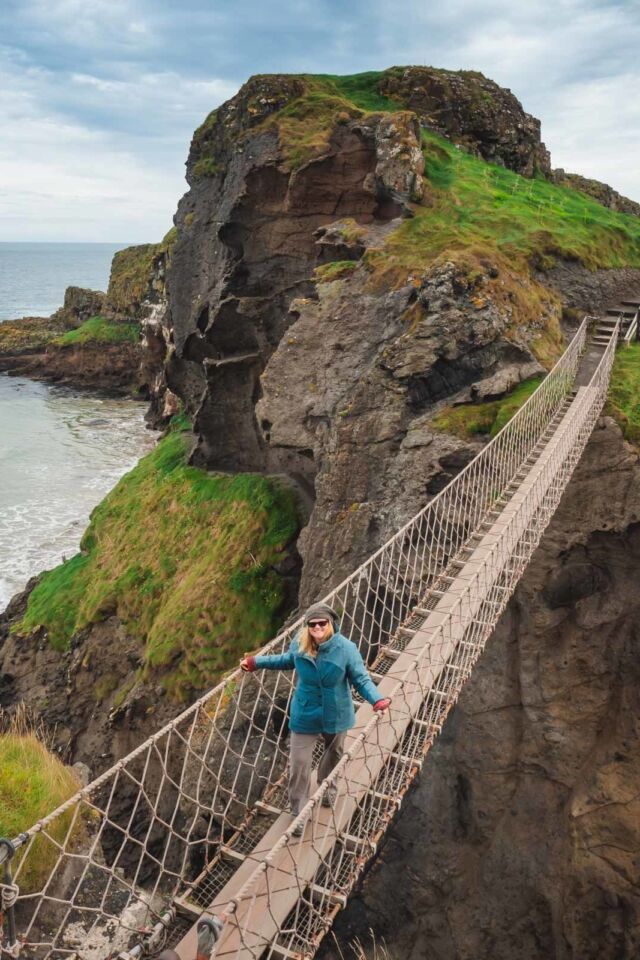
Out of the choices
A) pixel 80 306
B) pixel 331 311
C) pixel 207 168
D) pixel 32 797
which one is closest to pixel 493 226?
pixel 331 311

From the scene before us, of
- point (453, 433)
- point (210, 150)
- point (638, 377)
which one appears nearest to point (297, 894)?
point (453, 433)

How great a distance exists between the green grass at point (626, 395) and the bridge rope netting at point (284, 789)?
248 mm

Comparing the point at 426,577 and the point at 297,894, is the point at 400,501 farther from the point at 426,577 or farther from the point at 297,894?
the point at 297,894

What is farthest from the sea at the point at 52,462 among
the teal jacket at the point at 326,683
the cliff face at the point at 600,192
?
the cliff face at the point at 600,192

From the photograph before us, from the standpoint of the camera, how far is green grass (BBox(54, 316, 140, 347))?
4459 centimetres

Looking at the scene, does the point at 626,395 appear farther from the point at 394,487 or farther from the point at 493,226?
the point at 493,226

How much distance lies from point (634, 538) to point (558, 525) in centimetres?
95

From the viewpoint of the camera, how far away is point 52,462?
28.4 m

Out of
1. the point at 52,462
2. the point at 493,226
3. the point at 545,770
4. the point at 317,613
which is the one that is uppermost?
the point at 493,226

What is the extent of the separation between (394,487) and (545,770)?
433 cm

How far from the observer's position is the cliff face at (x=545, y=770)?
863cm

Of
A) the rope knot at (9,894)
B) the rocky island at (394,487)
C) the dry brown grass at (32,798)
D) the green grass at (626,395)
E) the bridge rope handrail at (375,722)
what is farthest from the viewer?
the green grass at (626,395)

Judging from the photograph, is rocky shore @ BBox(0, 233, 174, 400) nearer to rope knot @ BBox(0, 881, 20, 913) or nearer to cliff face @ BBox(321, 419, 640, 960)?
cliff face @ BBox(321, 419, 640, 960)

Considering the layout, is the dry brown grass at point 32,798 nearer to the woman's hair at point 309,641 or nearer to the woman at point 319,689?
the woman at point 319,689
